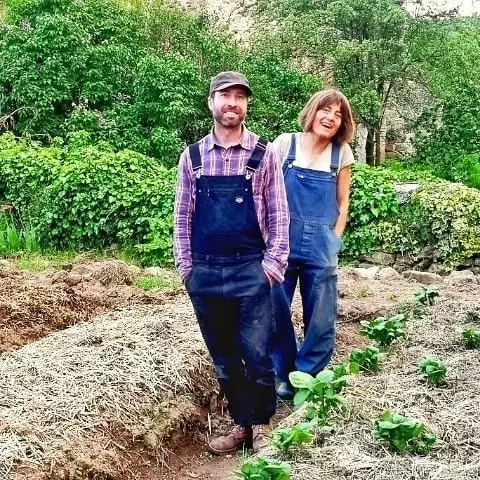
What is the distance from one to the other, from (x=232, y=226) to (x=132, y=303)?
9.95 feet

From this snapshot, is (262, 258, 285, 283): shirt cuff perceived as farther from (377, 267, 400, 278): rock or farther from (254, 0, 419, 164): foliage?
(254, 0, 419, 164): foliage

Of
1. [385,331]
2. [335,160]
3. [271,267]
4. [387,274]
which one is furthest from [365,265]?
[271,267]

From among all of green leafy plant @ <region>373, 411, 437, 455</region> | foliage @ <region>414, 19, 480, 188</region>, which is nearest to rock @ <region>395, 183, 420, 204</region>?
foliage @ <region>414, 19, 480, 188</region>

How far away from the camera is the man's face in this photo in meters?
3.39

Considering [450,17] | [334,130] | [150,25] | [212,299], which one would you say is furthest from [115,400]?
[450,17]

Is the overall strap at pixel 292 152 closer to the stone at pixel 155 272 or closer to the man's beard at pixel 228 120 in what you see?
the man's beard at pixel 228 120

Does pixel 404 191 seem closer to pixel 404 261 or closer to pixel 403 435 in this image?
pixel 404 261

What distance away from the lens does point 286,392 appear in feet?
14.6

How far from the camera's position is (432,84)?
15.0 meters

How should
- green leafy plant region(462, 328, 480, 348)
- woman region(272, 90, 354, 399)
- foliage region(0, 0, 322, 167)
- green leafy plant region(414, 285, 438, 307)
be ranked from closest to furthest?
1. woman region(272, 90, 354, 399)
2. green leafy plant region(462, 328, 480, 348)
3. green leafy plant region(414, 285, 438, 307)
4. foliage region(0, 0, 322, 167)

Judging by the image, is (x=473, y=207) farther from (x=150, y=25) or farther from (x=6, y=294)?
(x=150, y=25)

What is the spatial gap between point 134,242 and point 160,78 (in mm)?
3983

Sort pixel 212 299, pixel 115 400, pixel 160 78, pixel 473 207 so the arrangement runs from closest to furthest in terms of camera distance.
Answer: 1. pixel 212 299
2. pixel 115 400
3. pixel 473 207
4. pixel 160 78

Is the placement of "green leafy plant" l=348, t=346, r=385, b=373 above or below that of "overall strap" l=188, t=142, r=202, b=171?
below
